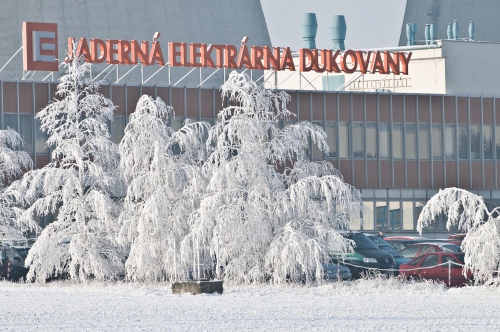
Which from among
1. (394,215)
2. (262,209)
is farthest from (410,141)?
(262,209)

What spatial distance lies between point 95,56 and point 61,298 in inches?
1040

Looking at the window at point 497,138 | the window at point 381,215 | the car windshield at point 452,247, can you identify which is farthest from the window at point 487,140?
the car windshield at point 452,247

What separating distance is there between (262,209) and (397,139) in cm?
3265

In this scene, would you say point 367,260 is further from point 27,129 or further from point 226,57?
point 27,129

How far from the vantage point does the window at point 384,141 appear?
68000 millimetres

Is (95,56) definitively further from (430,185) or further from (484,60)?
(484,60)

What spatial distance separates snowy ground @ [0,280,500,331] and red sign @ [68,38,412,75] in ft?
73.0

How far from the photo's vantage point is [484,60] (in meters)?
74.4

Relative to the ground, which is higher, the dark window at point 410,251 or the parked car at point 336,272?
the dark window at point 410,251

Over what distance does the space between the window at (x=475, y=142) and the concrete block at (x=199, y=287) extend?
131ft

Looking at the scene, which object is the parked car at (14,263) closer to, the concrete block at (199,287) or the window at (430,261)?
the concrete block at (199,287)

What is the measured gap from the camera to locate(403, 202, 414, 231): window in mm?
69938

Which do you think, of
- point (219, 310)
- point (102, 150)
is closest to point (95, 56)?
point (102, 150)

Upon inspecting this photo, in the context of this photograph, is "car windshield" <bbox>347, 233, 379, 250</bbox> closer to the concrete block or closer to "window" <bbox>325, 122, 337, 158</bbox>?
the concrete block
